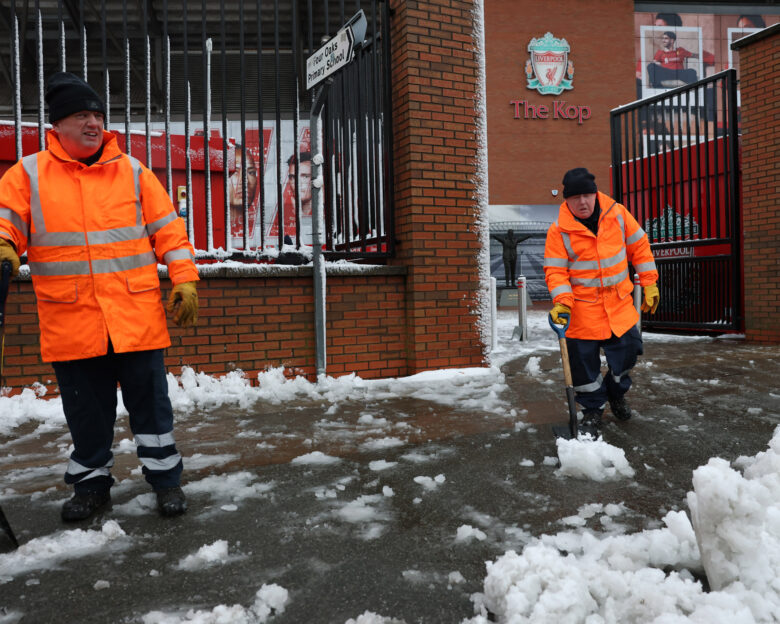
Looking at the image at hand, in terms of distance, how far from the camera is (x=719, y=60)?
83.1 ft

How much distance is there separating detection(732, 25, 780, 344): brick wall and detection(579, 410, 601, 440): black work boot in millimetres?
5574

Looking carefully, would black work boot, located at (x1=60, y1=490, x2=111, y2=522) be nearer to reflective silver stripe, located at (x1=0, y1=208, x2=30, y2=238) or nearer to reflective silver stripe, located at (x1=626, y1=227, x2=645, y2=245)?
reflective silver stripe, located at (x1=0, y1=208, x2=30, y2=238)

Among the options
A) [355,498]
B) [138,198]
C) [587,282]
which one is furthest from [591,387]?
[138,198]

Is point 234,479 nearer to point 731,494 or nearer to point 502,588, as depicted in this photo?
point 502,588

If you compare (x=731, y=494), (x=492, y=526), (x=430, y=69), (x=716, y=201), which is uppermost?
(x=430, y=69)

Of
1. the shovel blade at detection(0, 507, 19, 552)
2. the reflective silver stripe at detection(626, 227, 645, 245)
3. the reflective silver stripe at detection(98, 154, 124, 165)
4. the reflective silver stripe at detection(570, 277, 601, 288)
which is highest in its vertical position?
the reflective silver stripe at detection(98, 154, 124, 165)

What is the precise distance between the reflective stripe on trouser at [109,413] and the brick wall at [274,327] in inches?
88.5

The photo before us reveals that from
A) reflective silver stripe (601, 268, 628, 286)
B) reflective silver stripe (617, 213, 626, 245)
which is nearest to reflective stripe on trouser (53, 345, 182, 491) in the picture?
reflective silver stripe (601, 268, 628, 286)

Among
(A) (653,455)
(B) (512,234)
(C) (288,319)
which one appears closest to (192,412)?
(C) (288,319)

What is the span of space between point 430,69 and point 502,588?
4.98 metres

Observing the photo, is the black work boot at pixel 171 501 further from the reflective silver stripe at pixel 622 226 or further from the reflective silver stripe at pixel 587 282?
the reflective silver stripe at pixel 622 226

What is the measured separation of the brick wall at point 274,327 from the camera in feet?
15.5

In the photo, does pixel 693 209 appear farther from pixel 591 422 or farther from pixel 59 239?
pixel 59 239

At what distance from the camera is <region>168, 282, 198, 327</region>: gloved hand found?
283 cm
